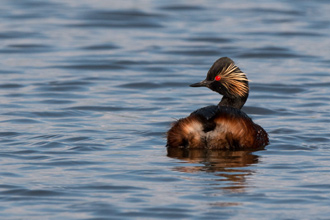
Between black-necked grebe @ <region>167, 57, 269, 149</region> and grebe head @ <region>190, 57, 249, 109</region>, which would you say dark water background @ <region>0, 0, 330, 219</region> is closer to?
black-necked grebe @ <region>167, 57, 269, 149</region>

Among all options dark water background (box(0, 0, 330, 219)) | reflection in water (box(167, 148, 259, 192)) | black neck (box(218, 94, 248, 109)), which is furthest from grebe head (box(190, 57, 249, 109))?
reflection in water (box(167, 148, 259, 192))

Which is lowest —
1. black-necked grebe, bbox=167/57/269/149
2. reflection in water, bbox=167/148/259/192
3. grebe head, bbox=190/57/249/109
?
reflection in water, bbox=167/148/259/192

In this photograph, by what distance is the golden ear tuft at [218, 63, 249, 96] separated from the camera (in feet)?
31.9

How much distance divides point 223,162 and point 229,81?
1611 mm

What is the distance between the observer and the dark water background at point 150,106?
23.0ft

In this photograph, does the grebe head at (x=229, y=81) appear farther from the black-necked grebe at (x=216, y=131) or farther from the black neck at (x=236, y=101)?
the black-necked grebe at (x=216, y=131)

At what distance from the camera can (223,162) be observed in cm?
837

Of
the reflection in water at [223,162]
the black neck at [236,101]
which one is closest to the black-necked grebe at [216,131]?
the reflection in water at [223,162]

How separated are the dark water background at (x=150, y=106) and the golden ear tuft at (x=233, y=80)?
749 millimetres

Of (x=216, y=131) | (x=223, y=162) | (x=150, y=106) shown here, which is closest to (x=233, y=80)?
(x=216, y=131)

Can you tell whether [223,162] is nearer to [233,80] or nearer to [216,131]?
[216,131]

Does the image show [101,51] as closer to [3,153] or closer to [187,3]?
[187,3]

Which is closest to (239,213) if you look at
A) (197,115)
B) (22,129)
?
(197,115)

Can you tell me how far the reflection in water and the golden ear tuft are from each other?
3.57ft
